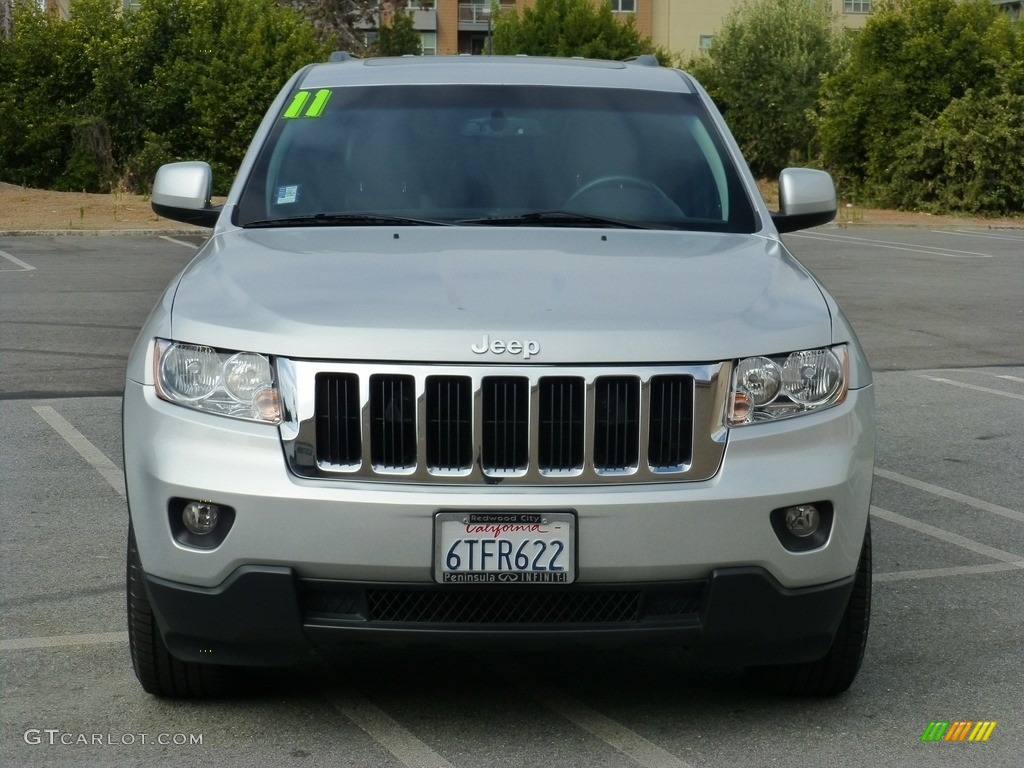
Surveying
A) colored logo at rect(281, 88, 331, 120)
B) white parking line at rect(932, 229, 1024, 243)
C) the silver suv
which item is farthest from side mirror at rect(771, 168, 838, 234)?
white parking line at rect(932, 229, 1024, 243)

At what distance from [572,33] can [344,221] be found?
55902 mm

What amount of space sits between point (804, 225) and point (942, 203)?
32.0m

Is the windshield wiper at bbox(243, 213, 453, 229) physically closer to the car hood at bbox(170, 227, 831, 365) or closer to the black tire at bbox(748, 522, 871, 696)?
the car hood at bbox(170, 227, 831, 365)

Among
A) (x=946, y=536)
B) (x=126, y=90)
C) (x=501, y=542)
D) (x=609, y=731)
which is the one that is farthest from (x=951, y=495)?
(x=126, y=90)

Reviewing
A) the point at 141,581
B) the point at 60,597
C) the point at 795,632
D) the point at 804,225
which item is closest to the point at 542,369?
the point at 795,632

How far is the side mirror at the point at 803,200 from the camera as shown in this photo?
497 centimetres

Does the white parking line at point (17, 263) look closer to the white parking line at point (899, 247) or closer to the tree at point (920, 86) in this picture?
the white parking line at point (899, 247)

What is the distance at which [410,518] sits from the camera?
331 cm

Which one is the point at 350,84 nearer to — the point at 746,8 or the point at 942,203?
the point at 942,203

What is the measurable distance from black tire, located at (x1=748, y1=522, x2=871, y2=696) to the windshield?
1.29m

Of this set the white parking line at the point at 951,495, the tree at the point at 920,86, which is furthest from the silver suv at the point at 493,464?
the tree at the point at 920,86

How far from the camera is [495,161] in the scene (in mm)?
4816

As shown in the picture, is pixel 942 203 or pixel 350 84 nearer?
pixel 350 84

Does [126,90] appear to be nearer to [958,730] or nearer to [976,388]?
[976,388]
